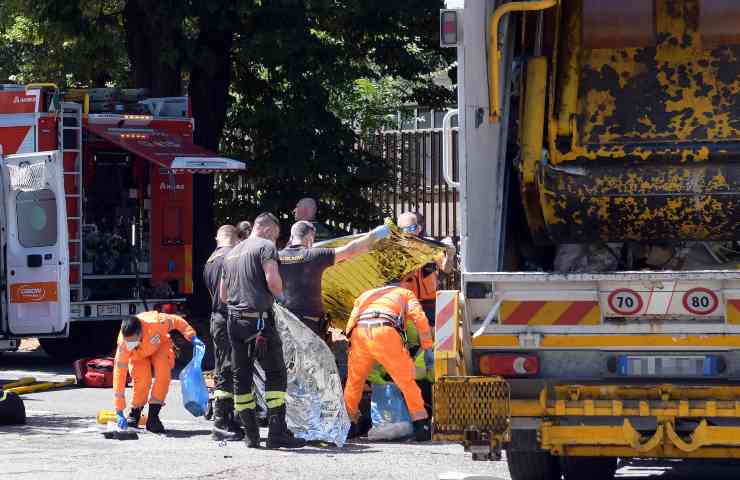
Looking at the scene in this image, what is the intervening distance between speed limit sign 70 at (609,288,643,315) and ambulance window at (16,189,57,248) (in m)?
8.95

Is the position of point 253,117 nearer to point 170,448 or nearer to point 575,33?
point 170,448

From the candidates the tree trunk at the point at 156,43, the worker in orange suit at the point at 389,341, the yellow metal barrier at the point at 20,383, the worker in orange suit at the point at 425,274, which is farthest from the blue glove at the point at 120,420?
the tree trunk at the point at 156,43

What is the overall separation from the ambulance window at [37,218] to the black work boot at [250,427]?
534 centimetres

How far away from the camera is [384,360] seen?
10508mm

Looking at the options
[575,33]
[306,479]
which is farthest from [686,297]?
[306,479]

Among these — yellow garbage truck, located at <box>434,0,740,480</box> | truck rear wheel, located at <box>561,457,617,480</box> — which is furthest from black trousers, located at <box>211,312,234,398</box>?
yellow garbage truck, located at <box>434,0,740,480</box>

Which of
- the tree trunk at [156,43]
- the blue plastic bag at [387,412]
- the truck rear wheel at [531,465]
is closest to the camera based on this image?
the truck rear wheel at [531,465]

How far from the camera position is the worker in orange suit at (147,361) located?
11445 mm

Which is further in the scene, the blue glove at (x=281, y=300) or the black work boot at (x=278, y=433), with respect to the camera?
the blue glove at (x=281, y=300)

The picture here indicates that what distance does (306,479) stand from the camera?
9.02 metres

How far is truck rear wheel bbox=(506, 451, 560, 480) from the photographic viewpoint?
27.2ft

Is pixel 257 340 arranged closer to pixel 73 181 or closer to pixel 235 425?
pixel 235 425

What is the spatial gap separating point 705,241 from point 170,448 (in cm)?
414

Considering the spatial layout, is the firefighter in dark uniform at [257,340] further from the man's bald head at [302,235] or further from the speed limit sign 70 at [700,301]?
the speed limit sign 70 at [700,301]
